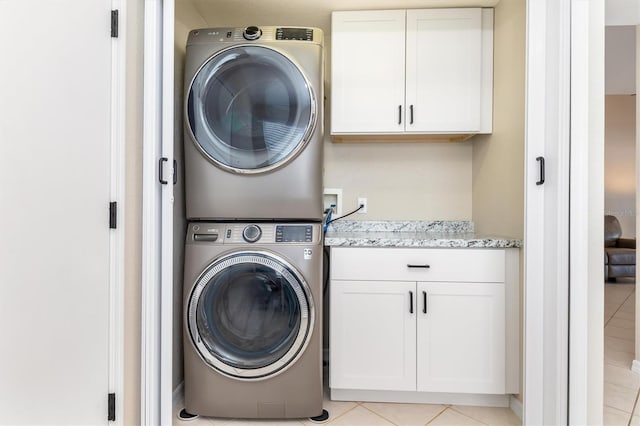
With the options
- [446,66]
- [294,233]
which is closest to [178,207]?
[294,233]

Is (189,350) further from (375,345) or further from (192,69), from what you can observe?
(192,69)

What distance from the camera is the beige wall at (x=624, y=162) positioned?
61.7 inches

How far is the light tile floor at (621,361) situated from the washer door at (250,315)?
140 centimetres

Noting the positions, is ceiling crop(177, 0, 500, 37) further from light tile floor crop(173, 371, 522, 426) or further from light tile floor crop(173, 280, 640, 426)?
light tile floor crop(173, 371, 522, 426)

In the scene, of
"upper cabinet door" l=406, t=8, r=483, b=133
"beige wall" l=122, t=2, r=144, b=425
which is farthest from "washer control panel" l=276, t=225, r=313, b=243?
"upper cabinet door" l=406, t=8, r=483, b=133

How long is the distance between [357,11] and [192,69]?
1.02 metres

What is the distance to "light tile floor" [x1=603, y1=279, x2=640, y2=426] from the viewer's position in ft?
5.12

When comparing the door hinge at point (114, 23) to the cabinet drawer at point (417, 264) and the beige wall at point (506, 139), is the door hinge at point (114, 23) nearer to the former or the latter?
the cabinet drawer at point (417, 264)

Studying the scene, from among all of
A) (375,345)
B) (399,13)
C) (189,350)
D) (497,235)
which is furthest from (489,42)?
(189,350)

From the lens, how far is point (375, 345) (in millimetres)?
1699

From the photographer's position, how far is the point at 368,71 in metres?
1.98

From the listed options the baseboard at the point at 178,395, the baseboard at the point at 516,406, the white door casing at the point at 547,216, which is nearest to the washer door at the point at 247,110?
the white door casing at the point at 547,216

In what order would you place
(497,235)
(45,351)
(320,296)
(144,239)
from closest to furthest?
(45,351)
(144,239)
(320,296)
(497,235)

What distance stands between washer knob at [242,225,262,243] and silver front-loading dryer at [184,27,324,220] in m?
0.06
